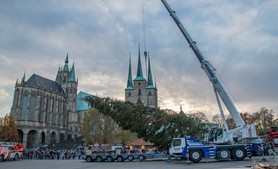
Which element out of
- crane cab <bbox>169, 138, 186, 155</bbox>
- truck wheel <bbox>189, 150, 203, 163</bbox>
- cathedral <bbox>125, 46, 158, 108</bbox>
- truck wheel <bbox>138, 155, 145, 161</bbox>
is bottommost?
truck wheel <bbox>138, 155, 145, 161</bbox>

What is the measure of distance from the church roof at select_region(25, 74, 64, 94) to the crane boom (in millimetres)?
78283

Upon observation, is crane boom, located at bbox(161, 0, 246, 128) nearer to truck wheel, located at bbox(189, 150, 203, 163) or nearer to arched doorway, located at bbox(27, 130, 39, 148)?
truck wheel, located at bbox(189, 150, 203, 163)

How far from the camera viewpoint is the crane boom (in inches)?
754

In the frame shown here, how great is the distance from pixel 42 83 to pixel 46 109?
→ 11641 mm

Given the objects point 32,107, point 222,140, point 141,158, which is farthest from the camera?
point 32,107

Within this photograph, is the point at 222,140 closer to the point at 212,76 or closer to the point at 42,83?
the point at 212,76

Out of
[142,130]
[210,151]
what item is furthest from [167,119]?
[210,151]

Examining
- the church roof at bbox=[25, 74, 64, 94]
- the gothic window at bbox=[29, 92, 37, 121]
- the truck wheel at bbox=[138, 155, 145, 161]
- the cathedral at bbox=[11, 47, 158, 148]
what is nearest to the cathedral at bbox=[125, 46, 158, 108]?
the cathedral at bbox=[11, 47, 158, 148]

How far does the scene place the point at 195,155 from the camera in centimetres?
1902

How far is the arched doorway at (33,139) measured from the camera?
3314 inches

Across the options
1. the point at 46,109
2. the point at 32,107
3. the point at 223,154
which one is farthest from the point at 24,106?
the point at 223,154

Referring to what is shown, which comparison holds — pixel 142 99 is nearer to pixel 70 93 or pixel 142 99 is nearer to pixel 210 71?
pixel 70 93

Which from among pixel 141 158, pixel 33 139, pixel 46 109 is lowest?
pixel 141 158

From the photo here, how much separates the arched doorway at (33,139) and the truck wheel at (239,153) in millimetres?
79943
